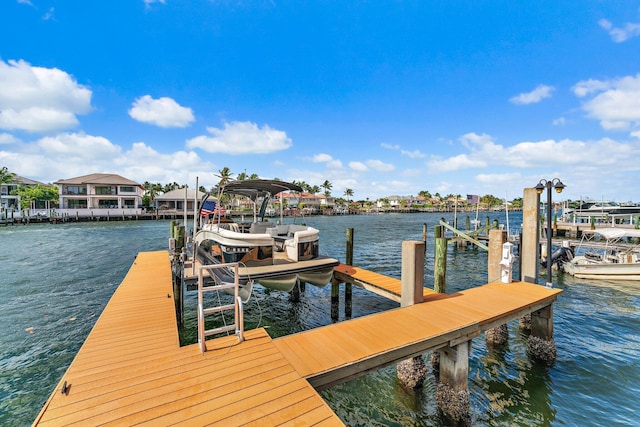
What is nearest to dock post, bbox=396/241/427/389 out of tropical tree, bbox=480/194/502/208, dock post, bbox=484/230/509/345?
dock post, bbox=484/230/509/345

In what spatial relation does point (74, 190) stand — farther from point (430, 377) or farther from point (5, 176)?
point (430, 377)

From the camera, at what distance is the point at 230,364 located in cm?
386

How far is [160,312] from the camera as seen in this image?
6.07 m

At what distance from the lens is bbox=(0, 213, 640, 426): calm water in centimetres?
574

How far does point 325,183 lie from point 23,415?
119411 mm

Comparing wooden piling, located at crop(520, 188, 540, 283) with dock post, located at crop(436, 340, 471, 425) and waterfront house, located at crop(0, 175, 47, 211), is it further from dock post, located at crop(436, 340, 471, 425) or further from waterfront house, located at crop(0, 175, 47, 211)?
waterfront house, located at crop(0, 175, 47, 211)

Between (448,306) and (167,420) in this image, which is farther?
(448,306)

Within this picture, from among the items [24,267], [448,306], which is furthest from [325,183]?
[448,306]

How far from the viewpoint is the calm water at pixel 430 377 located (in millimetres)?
5738

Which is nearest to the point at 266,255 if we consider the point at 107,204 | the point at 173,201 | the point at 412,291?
the point at 412,291

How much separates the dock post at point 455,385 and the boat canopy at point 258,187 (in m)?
7.13

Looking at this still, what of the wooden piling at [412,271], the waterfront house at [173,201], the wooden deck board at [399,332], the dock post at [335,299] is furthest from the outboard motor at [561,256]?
the waterfront house at [173,201]

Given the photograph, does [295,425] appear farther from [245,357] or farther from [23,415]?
[23,415]

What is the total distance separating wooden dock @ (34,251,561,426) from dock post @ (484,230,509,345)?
64.8 inches
